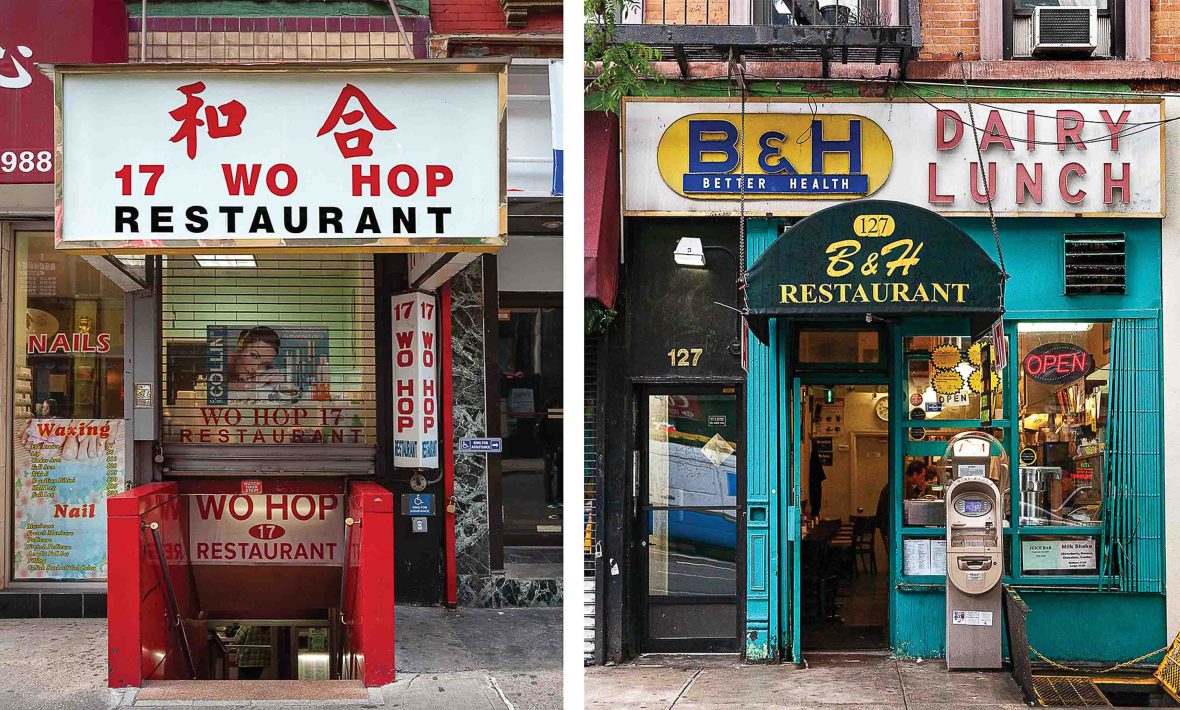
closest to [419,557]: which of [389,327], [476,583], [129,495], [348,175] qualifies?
[476,583]

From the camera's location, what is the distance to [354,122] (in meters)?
7.15

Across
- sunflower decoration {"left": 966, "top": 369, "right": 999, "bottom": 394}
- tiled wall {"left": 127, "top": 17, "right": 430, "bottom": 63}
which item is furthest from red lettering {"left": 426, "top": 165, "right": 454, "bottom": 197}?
sunflower decoration {"left": 966, "top": 369, "right": 999, "bottom": 394}

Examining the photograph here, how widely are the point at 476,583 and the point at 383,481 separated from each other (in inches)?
46.2

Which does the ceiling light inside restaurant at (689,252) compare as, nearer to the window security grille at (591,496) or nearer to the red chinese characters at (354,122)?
the window security grille at (591,496)

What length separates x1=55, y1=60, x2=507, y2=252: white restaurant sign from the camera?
6988mm

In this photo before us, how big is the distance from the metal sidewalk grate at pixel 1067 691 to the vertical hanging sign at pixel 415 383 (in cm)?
498

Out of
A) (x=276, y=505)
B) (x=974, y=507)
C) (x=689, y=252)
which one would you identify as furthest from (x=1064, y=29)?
(x=276, y=505)

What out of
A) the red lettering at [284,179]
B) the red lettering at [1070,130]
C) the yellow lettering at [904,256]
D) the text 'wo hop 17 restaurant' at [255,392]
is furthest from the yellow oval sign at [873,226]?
the red lettering at [284,179]

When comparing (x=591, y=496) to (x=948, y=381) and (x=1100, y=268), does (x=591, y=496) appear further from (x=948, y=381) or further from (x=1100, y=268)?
(x=1100, y=268)

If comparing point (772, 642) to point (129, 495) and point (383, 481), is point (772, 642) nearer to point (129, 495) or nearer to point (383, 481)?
point (383, 481)

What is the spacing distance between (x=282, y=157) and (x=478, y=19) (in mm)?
3287

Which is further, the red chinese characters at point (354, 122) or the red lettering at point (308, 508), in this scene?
the red lettering at point (308, 508)

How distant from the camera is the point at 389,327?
9945 mm

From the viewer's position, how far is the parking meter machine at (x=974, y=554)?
8.97 metres
